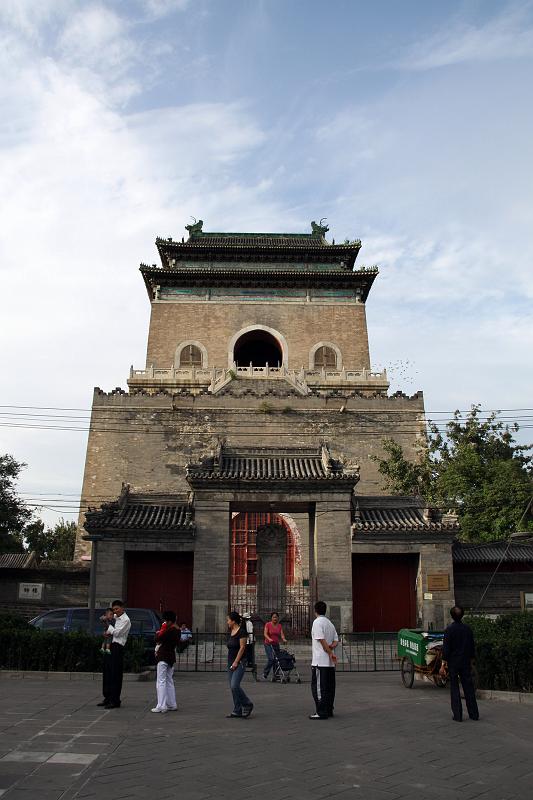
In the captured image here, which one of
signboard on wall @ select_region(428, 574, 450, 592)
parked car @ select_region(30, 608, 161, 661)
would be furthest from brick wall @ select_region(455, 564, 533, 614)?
parked car @ select_region(30, 608, 161, 661)

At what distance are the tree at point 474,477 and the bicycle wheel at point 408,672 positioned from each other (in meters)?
10.3

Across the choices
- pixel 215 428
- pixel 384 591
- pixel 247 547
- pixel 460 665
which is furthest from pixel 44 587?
pixel 460 665

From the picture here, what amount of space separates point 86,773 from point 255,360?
40.5m

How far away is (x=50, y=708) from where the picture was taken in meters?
8.49

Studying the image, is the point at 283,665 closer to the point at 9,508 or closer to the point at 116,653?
the point at 116,653

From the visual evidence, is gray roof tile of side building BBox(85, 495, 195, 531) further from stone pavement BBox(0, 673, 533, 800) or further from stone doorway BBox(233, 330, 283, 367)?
stone doorway BBox(233, 330, 283, 367)

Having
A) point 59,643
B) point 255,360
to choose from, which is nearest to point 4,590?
point 59,643

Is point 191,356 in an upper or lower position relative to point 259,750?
upper

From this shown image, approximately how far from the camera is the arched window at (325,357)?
39.4 meters

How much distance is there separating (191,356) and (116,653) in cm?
3109

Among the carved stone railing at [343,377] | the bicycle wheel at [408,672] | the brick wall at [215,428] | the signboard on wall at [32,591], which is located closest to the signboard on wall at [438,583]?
the bicycle wheel at [408,672]

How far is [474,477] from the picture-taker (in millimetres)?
24922

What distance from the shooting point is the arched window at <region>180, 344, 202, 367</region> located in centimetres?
3925

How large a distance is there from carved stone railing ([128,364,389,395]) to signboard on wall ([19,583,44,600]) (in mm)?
15637
